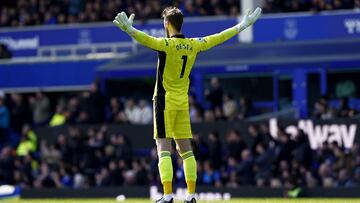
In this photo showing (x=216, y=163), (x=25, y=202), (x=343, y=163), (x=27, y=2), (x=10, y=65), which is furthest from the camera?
(x=27, y=2)

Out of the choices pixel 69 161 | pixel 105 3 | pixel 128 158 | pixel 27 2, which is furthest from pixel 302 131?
pixel 27 2

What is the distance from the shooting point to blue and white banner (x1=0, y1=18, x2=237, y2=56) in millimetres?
30547

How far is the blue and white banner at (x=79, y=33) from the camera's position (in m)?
30.5

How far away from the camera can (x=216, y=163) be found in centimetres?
2412

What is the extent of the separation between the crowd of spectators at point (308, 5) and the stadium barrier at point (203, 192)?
26.2 ft

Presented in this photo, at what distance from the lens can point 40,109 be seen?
3016 centimetres

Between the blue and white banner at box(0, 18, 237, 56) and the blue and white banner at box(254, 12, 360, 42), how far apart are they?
48.7 inches

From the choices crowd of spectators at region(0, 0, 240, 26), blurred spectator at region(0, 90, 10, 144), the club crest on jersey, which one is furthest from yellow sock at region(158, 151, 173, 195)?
crowd of spectators at region(0, 0, 240, 26)

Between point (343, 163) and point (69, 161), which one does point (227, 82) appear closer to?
point (69, 161)

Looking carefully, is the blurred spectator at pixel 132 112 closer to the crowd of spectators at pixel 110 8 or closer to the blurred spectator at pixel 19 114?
the blurred spectator at pixel 19 114

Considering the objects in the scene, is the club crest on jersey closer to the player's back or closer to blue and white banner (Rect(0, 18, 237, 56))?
the player's back

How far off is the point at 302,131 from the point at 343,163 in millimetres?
1286

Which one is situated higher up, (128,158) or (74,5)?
(74,5)

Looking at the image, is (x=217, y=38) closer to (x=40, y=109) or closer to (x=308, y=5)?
(x=308, y=5)
